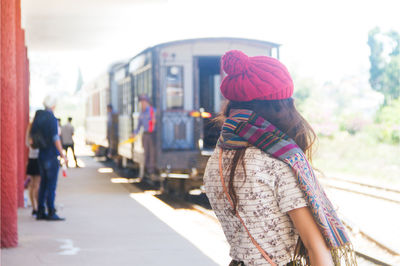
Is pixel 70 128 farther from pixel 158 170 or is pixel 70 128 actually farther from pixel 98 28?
pixel 158 170

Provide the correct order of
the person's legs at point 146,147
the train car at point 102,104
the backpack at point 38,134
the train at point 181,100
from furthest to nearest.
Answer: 1. the train car at point 102,104
2. the person's legs at point 146,147
3. the train at point 181,100
4. the backpack at point 38,134

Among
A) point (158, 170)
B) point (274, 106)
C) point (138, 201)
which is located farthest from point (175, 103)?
point (274, 106)

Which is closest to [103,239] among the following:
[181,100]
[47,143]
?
[47,143]

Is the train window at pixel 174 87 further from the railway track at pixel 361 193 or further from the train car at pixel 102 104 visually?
the train car at pixel 102 104

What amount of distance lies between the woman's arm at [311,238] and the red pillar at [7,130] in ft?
18.4

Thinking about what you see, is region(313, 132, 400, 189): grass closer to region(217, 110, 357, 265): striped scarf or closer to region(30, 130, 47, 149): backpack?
region(30, 130, 47, 149): backpack

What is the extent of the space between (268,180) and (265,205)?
9 cm

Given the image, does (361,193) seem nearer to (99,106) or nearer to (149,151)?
(149,151)

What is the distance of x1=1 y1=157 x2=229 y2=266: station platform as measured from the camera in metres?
6.71

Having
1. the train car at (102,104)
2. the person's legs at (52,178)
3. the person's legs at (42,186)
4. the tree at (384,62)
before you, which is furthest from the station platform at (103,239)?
the tree at (384,62)

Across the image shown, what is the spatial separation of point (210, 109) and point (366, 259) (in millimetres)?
7934

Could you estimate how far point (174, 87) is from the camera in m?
13.1

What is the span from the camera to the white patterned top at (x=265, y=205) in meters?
2.15

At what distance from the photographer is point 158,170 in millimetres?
13203
